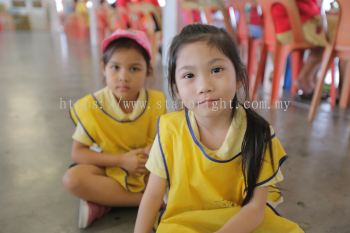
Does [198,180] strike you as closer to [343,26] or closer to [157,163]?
[157,163]

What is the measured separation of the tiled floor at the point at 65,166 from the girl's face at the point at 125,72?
0.40 m

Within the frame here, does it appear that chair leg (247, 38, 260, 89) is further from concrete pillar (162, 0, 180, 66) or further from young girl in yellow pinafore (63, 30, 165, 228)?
young girl in yellow pinafore (63, 30, 165, 228)

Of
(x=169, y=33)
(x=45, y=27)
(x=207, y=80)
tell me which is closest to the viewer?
(x=207, y=80)

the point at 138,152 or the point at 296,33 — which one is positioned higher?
the point at 296,33

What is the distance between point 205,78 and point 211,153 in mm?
178

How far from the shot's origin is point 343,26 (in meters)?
1.86

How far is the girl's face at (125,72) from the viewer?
107 cm

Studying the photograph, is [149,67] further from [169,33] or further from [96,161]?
[169,33]

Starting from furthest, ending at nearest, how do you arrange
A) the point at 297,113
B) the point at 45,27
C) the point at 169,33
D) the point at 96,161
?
the point at 45,27 < the point at 169,33 < the point at 297,113 < the point at 96,161

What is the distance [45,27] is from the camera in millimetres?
11344

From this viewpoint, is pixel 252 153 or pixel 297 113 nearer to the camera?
pixel 252 153

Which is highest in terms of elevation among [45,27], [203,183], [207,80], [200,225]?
[45,27]

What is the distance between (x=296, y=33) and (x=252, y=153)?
1.71 metres

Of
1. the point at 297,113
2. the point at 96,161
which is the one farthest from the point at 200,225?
the point at 297,113
